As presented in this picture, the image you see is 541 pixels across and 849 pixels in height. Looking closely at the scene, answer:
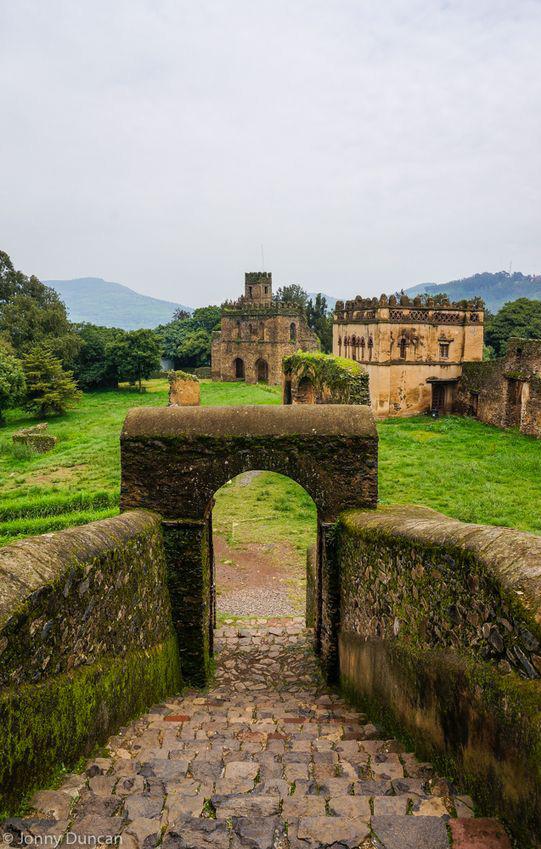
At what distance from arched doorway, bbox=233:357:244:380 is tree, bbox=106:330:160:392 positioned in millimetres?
10669

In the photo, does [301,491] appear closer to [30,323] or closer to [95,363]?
[95,363]

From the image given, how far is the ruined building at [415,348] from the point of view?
1270 inches

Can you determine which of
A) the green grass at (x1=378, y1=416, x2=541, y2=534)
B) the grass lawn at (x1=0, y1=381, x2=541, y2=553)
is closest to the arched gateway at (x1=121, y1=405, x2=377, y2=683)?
the grass lawn at (x1=0, y1=381, x2=541, y2=553)

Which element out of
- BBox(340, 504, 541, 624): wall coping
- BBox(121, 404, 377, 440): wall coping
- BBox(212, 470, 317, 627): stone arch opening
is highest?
BBox(121, 404, 377, 440): wall coping

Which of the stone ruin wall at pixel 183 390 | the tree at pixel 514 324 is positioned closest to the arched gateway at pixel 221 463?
the stone ruin wall at pixel 183 390

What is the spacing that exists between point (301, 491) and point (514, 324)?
4120 cm

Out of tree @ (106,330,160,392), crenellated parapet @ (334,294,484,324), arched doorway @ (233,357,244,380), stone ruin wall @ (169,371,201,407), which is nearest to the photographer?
A: crenellated parapet @ (334,294,484,324)

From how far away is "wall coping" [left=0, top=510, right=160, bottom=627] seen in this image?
13.2ft

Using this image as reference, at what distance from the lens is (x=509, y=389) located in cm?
2828

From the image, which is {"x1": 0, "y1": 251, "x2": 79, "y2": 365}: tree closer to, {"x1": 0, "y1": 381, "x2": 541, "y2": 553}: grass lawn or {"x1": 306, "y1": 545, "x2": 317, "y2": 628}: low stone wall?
{"x1": 0, "y1": 381, "x2": 541, "y2": 553}: grass lawn

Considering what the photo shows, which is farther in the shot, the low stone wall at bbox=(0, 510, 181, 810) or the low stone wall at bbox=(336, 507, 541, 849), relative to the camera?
the low stone wall at bbox=(0, 510, 181, 810)

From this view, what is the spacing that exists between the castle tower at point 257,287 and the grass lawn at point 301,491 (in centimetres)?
3906

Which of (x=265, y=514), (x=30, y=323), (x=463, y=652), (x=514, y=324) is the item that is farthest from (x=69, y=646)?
(x=514, y=324)

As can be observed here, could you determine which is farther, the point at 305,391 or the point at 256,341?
the point at 256,341
